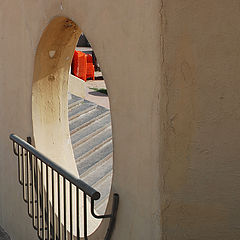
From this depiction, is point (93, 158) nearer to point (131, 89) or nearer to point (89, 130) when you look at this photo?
point (89, 130)

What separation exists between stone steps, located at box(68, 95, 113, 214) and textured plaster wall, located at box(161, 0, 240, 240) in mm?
2351

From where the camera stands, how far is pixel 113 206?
300 cm

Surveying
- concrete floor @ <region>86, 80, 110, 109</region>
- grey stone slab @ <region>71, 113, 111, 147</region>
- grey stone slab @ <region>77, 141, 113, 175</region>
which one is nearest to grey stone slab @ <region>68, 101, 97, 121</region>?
grey stone slab @ <region>71, 113, 111, 147</region>

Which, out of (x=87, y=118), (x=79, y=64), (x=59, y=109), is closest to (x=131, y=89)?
(x=59, y=109)

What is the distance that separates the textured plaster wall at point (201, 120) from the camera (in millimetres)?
2408

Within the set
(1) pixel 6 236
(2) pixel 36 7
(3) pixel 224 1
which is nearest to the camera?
(3) pixel 224 1

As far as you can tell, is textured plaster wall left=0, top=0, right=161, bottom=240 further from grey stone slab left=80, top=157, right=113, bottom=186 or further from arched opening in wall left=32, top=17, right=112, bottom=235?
grey stone slab left=80, top=157, right=113, bottom=186

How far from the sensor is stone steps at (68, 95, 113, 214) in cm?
539

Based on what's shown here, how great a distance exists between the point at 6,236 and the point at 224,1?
4371 mm

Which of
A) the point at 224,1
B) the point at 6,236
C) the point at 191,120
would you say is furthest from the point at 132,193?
the point at 6,236

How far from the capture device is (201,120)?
250cm

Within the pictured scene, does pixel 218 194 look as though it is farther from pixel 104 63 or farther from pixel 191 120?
pixel 104 63

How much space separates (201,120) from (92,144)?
13.0ft

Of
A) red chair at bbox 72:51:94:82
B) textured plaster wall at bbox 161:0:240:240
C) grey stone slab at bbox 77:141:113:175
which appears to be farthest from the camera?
red chair at bbox 72:51:94:82
